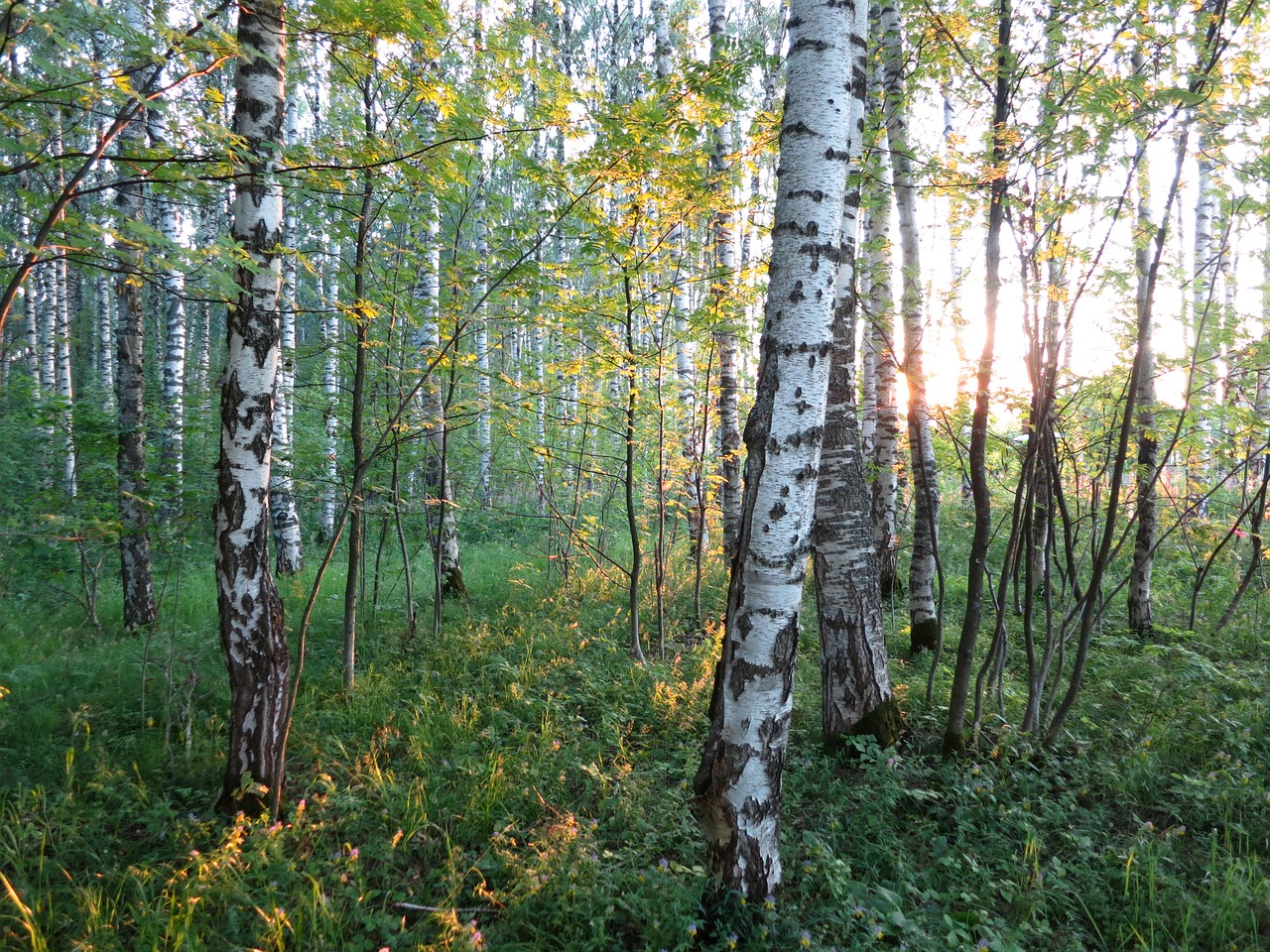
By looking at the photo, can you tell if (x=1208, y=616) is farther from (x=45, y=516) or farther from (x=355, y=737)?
(x=45, y=516)

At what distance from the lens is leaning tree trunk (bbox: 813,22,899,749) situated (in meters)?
4.01

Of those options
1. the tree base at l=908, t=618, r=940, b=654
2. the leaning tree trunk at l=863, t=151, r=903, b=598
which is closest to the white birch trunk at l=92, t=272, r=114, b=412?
the leaning tree trunk at l=863, t=151, r=903, b=598

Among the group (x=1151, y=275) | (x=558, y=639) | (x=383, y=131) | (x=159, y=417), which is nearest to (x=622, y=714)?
(x=558, y=639)

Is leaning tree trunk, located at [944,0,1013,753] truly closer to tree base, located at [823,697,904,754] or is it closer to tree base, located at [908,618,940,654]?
tree base, located at [823,697,904,754]

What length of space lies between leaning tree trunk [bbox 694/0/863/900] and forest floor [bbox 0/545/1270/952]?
0.70 metres

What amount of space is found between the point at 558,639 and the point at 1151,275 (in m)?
5.15

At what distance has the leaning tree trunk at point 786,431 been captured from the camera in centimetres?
247

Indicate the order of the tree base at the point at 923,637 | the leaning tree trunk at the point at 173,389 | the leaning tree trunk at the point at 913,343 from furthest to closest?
the tree base at the point at 923,637, the leaning tree trunk at the point at 173,389, the leaning tree trunk at the point at 913,343

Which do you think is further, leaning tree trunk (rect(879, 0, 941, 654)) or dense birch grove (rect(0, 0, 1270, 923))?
leaning tree trunk (rect(879, 0, 941, 654))

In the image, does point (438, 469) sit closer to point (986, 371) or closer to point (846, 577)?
point (846, 577)

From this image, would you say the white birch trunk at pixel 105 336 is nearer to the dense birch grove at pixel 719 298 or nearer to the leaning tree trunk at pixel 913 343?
the dense birch grove at pixel 719 298

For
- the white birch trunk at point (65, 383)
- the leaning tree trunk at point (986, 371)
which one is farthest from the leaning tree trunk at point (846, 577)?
the white birch trunk at point (65, 383)

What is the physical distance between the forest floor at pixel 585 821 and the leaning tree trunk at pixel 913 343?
79 cm

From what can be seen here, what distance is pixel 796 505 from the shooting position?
247 centimetres
